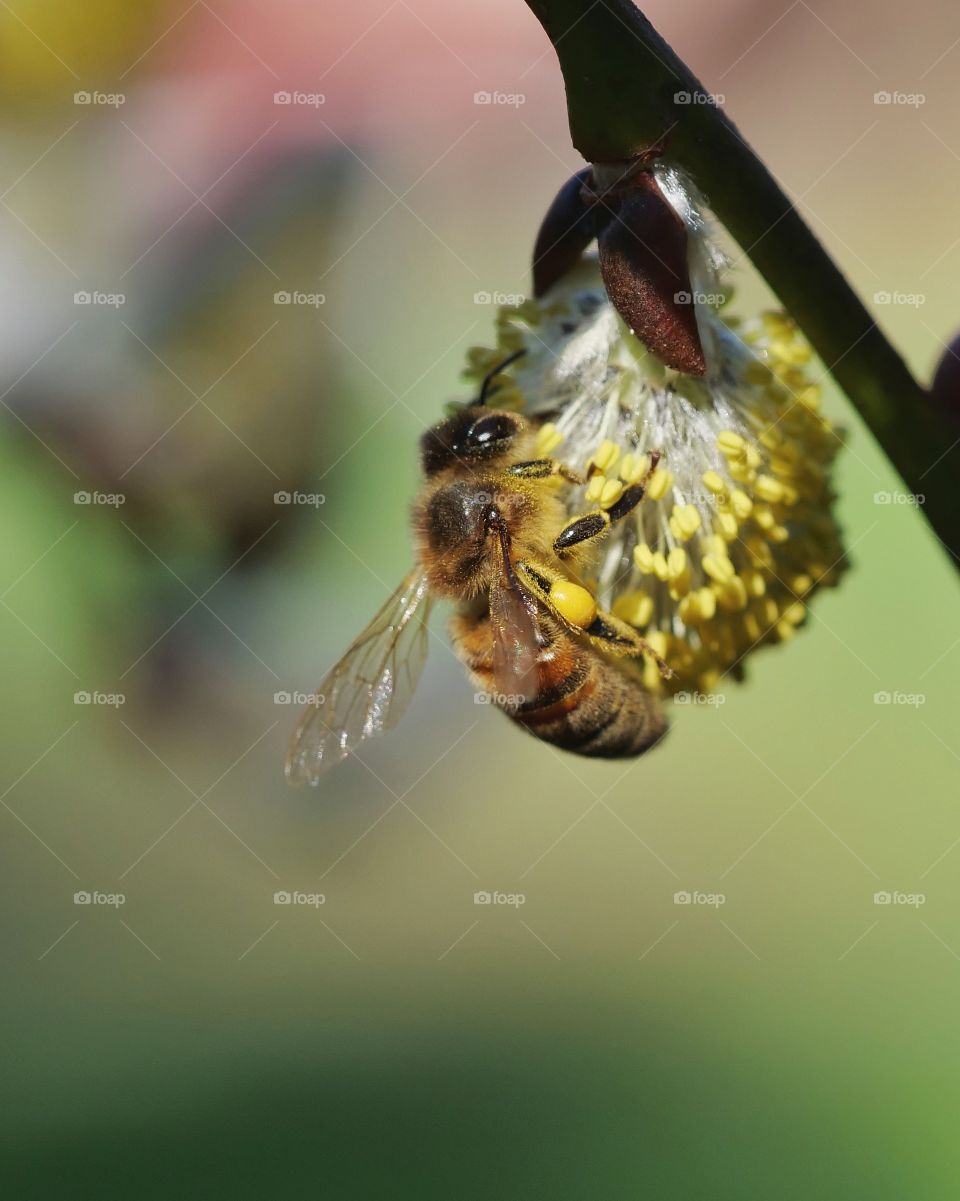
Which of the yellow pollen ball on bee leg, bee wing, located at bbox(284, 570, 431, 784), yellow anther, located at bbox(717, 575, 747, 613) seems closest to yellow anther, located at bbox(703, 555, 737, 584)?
yellow anther, located at bbox(717, 575, 747, 613)

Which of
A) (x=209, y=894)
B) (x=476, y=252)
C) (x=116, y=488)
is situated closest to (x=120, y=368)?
(x=116, y=488)

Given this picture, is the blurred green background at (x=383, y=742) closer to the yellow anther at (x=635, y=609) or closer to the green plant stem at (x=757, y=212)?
the yellow anther at (x=635, y=609)

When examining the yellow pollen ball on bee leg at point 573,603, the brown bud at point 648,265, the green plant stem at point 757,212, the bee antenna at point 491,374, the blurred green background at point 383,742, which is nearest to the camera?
the green plant stem at point 757,212

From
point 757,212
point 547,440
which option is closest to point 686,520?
point 547,440

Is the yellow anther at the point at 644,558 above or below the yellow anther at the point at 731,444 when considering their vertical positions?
below

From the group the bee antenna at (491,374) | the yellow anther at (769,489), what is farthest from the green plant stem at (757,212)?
the bee antenna at (491,374)

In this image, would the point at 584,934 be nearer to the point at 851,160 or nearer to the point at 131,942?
the point at 131,942

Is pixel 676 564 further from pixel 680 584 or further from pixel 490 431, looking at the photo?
pixel 490 431
